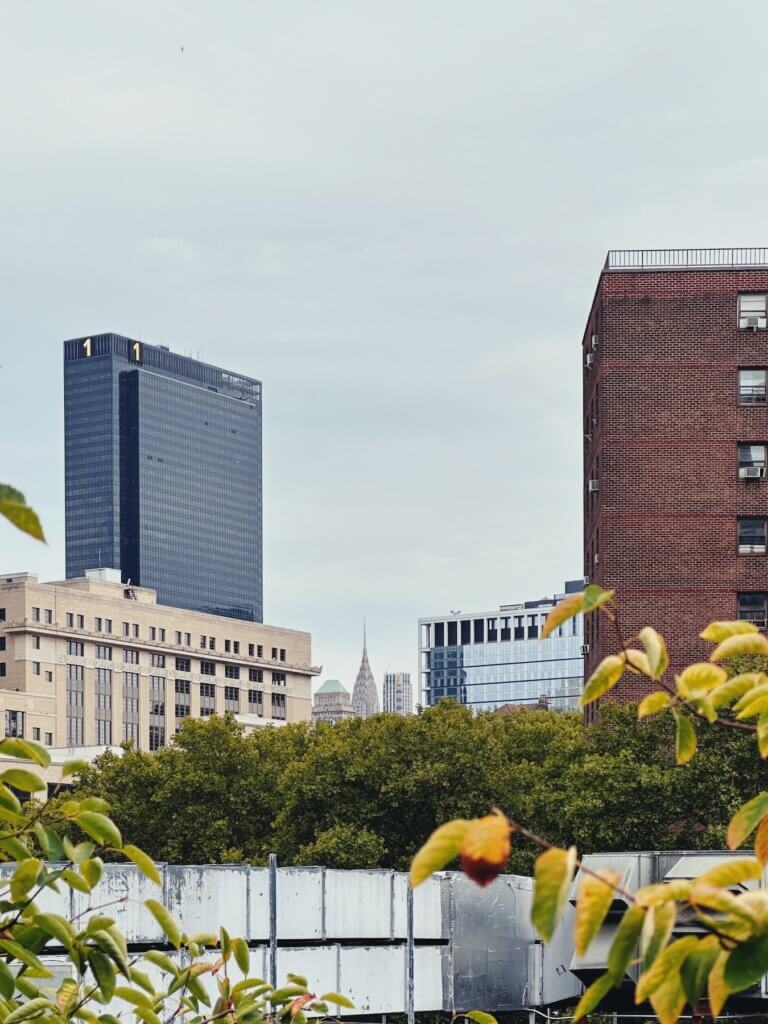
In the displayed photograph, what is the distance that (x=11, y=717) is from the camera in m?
185

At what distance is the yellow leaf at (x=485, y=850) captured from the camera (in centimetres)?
399

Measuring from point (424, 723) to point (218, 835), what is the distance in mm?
10708

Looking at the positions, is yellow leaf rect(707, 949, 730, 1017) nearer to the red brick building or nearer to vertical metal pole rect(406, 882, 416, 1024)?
vertical metal pole rect(406, 882, 416, 1024)

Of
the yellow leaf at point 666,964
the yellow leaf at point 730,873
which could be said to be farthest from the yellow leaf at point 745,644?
the yellow leaf at point 666,964

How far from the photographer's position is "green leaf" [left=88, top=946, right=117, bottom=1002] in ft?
22.1

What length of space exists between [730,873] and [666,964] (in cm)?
26

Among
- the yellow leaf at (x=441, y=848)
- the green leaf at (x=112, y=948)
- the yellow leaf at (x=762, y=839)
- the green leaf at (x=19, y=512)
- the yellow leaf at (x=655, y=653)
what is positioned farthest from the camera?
the green leaf at (x=112, y=948)

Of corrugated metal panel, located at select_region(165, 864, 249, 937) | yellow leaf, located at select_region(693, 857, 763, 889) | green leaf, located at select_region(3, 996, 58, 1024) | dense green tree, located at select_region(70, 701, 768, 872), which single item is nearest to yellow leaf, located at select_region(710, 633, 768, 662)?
yellow leaf, located at select_region(693, 857, 763, 889)

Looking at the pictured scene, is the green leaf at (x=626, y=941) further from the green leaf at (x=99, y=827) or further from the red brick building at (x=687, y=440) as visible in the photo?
the red brick building at (x=687, y=440)

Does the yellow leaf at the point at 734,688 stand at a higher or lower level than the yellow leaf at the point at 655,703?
higher

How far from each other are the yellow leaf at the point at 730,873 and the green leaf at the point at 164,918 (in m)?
3.03

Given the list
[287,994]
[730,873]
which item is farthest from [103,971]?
[730,873]

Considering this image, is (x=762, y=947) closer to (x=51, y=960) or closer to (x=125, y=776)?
(x=51, y=960)

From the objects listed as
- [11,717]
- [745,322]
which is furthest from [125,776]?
[11,717]
